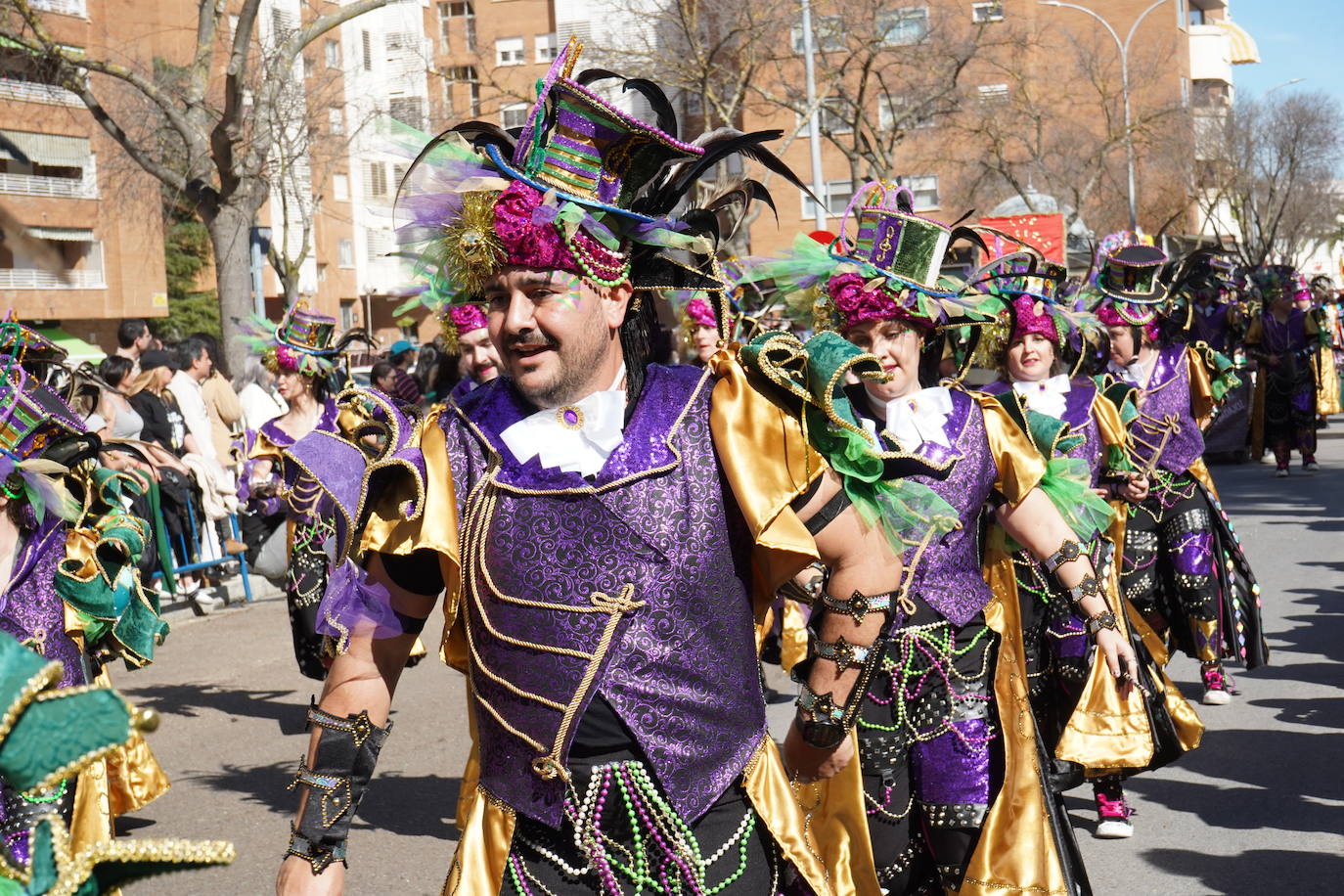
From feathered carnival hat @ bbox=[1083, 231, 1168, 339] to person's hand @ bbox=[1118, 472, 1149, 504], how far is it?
1.09 m

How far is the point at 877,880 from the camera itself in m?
4.52

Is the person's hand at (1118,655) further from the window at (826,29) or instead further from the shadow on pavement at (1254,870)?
the window at (826,29)

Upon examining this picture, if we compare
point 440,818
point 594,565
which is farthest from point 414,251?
point 440,818

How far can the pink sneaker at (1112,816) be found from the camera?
6203mm

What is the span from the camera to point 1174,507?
7957mm

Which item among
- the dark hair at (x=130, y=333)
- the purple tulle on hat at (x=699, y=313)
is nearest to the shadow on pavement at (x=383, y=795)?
the purple tulle on hat at (x=699, y=313)

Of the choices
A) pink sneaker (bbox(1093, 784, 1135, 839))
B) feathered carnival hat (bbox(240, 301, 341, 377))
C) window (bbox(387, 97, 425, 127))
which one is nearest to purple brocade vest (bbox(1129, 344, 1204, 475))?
pink sneaker (bbox(1093, 784, 1135, 839))

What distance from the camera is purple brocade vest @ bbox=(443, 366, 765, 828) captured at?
9.33 ft

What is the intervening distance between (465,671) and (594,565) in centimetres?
45

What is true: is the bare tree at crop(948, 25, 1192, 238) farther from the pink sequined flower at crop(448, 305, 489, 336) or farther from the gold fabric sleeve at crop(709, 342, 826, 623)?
the gold fabric sleeve at crop(709, 342, 826, 623)

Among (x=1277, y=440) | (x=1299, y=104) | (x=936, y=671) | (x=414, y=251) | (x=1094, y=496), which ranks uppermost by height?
(x=1299, y=104)

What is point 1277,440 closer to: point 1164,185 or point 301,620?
point 301,620

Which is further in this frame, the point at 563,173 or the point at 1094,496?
the point at 1094,496

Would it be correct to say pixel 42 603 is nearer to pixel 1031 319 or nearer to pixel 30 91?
pixel 1031 319
